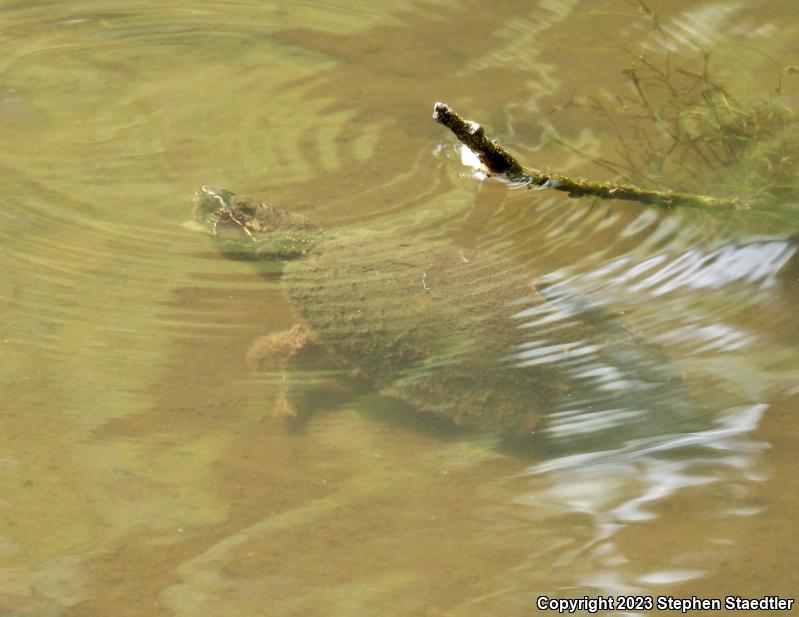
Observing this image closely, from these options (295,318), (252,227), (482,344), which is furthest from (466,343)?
(252,227)

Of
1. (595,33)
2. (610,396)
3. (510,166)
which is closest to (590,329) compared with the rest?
(610,396)

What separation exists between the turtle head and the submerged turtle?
2 cm

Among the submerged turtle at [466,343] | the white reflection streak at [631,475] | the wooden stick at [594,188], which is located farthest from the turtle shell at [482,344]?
the wooden stick at [594,188]

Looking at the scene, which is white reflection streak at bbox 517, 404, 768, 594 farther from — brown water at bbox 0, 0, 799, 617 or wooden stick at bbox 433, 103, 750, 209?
wooden stick at bbox 433, 103, 750, 209

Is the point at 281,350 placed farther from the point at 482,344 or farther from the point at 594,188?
the point at 594,188

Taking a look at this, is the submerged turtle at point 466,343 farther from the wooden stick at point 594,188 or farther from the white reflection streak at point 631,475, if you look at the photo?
the wooden stick at point 594,188

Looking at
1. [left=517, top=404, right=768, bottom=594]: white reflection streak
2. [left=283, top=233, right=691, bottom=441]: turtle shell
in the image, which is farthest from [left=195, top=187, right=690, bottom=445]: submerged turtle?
[left=517, top=404, right=768, bottom=594]: white reflection streak

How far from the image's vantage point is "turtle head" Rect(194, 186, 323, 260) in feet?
14.7

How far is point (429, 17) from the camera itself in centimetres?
624

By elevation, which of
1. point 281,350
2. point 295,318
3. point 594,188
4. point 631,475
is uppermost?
point 594,188

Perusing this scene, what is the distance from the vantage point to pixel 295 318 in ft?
13.8

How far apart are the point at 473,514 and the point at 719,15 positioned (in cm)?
428

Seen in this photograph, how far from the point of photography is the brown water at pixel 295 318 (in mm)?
3178

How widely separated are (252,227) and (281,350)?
84cm
